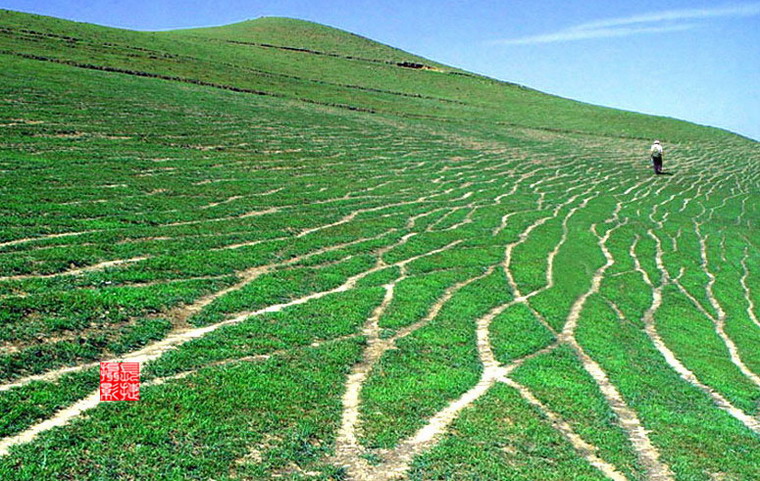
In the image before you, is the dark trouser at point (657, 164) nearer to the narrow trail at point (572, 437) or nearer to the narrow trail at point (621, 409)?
the narrow trail at point (621, 409)

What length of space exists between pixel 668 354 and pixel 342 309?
7582 millimetres

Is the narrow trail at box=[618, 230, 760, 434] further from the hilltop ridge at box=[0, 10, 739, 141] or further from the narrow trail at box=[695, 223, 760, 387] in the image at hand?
the hilltop ridge at box=[0, 10, 739, 141]

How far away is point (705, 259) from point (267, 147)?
21629 millimetres

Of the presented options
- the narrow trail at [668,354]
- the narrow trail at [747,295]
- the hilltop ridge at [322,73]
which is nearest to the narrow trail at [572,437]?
the narrow trail at [668,354]

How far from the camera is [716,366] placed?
15.0 m

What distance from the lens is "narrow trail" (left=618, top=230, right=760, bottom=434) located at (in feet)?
41.3

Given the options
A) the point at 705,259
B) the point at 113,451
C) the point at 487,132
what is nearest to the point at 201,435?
the point at 113,451

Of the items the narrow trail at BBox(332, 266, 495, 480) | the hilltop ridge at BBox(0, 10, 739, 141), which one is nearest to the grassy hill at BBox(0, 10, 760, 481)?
the narrow trail at BBox(332, 266, 495, 480)

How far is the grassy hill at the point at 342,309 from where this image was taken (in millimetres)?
9086

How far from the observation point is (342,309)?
583 inches

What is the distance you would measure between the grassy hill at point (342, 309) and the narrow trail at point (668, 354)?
9 centimetres

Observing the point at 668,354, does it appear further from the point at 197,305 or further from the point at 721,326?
the point at 197,305

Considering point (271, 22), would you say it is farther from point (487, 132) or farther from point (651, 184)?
point (651, 184)

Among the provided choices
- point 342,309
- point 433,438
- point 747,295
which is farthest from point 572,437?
point 747,295
